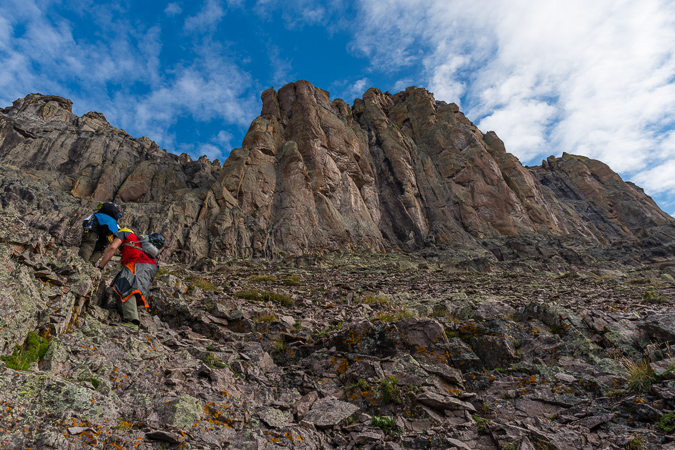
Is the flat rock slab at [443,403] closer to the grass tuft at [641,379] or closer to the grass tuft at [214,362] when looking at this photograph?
the grass tuft at [641,379]

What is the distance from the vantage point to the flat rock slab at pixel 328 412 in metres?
4.20

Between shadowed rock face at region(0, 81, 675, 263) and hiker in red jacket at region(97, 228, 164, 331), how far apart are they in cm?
2790

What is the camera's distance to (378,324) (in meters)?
6.98

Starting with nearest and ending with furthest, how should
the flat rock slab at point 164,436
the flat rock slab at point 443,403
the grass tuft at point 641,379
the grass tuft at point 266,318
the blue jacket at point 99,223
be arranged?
the flat rock slab at point 164,436 < the grass tuft at point 641,379 < the flat rock slab at point 443,403 < the grass tuft at point 266,318 < the blue jacket at point 99,223

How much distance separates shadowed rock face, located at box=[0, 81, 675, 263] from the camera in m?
38.2

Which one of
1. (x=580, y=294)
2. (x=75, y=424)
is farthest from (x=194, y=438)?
(x=580, y=294)

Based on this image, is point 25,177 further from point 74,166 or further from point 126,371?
point 126,371

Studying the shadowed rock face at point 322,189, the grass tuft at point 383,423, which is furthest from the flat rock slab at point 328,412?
the shadowed rock face at point 322,189

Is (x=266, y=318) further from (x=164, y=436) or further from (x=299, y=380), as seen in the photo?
(x=164, y=436)

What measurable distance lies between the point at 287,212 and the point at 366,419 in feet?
126

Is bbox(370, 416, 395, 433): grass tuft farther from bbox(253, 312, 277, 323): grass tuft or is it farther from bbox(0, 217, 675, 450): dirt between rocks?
bbox(253, 312, 277, 323): grass tuft

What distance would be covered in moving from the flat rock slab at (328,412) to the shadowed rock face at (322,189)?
31984 millimetres

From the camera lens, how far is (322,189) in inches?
1832

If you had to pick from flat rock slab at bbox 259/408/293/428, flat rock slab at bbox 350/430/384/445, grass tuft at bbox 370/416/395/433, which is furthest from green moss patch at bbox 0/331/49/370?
grass tuft at bbox 370/416/395/433
